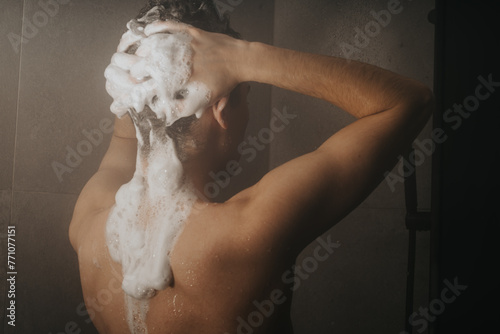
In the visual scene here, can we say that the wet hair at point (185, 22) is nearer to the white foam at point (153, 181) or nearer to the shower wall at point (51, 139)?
the white foam at point (153, 181)

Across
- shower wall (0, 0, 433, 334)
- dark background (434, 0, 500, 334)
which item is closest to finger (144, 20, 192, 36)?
shower wall (0, 0, 433, 334)

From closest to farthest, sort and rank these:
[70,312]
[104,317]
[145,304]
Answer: [145,304] → [104,317] → [70,312]

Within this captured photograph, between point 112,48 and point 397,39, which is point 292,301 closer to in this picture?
point 397,39

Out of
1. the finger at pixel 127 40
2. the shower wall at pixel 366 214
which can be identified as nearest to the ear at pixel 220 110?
the shower wall at pixel 366 214

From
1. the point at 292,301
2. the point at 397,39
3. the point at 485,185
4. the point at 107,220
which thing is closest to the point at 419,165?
the point at 485,185

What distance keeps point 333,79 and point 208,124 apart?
291 mm

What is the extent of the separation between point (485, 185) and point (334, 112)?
0.33 metres

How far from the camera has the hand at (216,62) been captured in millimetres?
884

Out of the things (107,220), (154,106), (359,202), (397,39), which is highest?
(397,39)

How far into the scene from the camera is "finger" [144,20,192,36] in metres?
0.93

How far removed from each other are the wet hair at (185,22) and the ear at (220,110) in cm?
2

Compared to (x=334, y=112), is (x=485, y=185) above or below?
below

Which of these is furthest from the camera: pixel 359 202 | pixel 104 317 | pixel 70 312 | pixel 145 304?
pixel 70 312

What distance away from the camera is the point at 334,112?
0.84m
